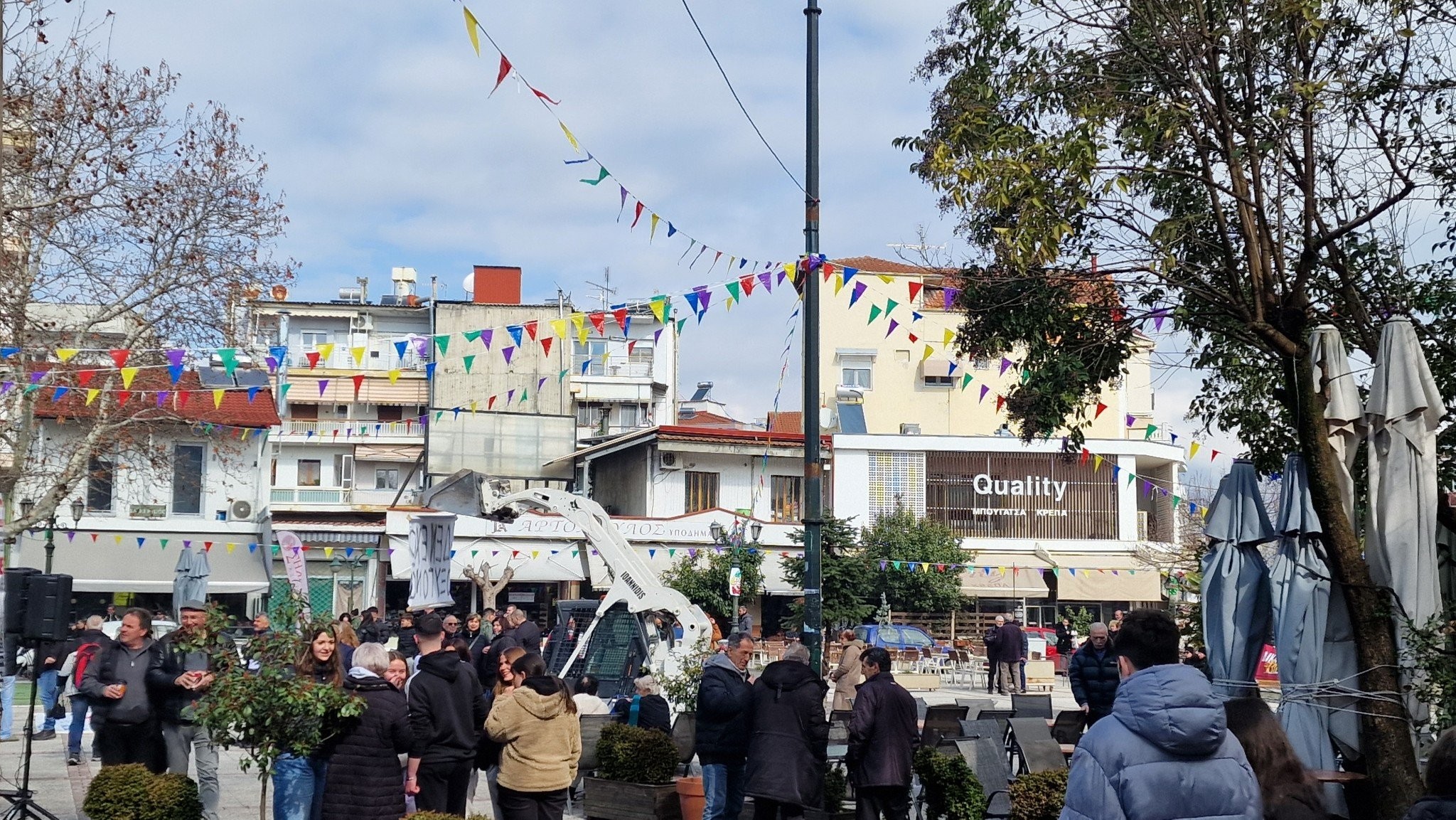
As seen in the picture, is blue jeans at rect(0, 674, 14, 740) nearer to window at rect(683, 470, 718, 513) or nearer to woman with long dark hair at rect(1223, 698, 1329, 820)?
woman with long dark hair at rect(1223, 698, 1329, 820)

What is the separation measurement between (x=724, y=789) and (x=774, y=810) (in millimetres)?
875

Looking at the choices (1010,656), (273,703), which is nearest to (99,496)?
(1010,656)

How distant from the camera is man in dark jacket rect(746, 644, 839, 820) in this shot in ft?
27.7

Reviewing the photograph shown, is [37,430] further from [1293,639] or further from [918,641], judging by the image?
[1293,639]

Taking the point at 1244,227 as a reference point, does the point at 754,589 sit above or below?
below

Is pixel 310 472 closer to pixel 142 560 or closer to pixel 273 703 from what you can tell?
pixel 142 560

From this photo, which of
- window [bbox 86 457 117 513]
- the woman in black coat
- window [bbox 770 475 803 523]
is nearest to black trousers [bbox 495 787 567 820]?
the woman in black coat

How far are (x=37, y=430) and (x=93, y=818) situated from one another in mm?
18201

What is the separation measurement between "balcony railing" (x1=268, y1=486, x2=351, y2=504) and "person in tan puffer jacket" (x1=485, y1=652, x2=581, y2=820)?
137 ft

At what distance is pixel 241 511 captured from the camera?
39969 mm

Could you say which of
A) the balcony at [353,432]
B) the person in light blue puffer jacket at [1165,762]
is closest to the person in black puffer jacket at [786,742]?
the person in light blue puffer jacket at [1165,762]

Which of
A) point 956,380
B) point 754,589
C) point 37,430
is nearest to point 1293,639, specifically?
point 37,430

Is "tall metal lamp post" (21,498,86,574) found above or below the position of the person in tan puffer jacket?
above

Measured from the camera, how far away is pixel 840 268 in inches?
539
